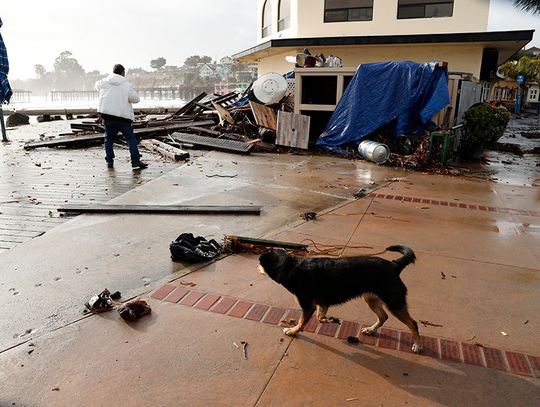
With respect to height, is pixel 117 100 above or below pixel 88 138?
above

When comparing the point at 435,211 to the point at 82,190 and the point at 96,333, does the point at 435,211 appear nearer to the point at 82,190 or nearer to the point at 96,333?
the point at 96,333

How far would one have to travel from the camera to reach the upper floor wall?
16844mm

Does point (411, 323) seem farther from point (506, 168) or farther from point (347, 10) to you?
point (347, 10)

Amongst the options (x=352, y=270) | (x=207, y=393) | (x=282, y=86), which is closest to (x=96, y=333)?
(x=207, y=393)

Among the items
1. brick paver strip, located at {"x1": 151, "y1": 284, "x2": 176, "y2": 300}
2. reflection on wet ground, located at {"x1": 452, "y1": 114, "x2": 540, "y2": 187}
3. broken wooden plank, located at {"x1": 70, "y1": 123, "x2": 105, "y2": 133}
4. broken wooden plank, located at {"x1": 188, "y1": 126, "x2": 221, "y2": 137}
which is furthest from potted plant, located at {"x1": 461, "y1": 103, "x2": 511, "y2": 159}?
broken wooden plank, located at {"x1": 70, "y1": 123, "x2": 105, "y2": 133}

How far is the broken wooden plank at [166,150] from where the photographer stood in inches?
371

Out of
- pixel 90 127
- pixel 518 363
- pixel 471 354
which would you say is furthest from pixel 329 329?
pixel 90 127

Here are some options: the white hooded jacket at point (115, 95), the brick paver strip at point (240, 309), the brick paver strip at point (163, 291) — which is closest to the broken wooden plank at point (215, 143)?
the white hooded jacket at point (115, 95)

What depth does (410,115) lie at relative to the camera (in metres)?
10.2

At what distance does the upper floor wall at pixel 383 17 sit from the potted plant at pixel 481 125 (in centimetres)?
832

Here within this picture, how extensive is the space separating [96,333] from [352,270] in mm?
1825

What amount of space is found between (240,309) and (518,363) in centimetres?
191

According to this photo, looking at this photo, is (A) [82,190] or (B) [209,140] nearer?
(A) [82,190]

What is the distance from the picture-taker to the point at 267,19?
2444cm
